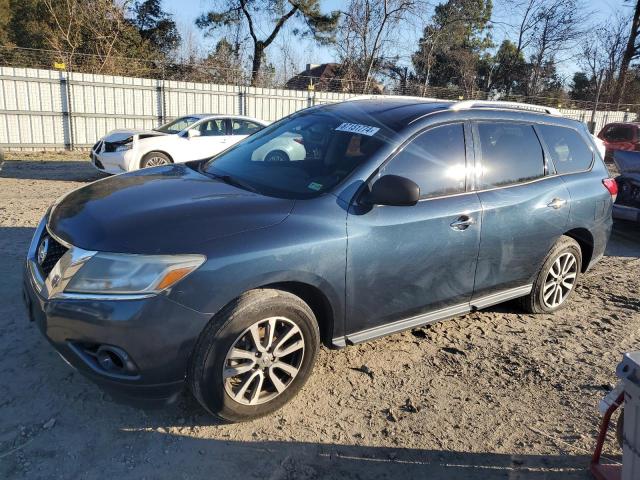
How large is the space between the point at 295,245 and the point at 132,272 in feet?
2.75

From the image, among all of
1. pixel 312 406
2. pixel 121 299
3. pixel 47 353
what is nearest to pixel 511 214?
pixel 312 406

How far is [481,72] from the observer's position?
42.2 m

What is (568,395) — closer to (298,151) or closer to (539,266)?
(539,266)

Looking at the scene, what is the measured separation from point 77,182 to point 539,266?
29.6 feet

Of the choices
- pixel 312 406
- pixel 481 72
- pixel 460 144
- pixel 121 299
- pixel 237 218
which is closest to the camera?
pixel 121 299

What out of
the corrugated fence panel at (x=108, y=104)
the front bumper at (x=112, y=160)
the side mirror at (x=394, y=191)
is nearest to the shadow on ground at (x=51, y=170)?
the front bumper at (x=112, y=160)

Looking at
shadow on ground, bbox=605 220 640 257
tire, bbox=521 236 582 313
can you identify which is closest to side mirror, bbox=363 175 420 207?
tire, bbox=521 236 582 313

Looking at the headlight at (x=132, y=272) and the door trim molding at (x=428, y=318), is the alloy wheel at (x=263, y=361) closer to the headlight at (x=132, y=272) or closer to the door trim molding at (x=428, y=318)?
the door trim molding at (x=428, y=318)

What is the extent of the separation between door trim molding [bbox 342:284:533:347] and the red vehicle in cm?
1429

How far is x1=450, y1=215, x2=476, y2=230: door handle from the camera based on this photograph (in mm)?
3375

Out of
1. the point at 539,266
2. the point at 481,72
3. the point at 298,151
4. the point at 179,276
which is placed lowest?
the point at 539,266

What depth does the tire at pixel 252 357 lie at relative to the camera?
2.55m

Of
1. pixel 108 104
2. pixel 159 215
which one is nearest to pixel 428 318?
pixel 159 215

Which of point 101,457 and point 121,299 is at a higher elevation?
point 121,299
